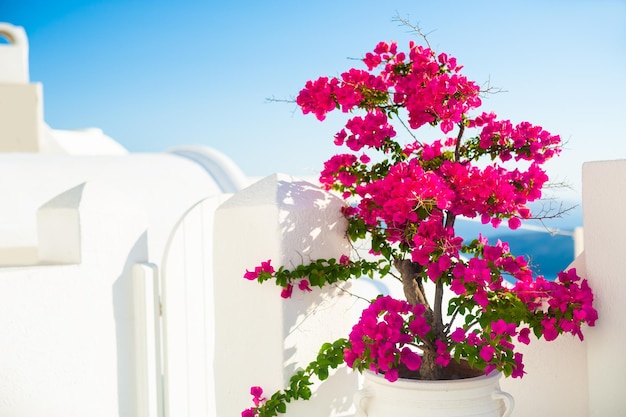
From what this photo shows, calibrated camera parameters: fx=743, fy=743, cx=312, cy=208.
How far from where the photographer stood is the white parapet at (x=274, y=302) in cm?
248

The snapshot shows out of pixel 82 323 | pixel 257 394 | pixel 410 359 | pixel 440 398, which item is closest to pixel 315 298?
pixel 257 394

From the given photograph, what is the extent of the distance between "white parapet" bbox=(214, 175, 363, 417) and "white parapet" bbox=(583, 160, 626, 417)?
2.72 ft

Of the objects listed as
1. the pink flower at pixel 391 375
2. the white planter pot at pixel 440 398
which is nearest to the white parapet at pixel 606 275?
the white planter pot at pixel 440 398

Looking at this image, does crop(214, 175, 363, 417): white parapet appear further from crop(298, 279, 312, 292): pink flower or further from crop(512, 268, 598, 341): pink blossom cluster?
crop(512, 268, 598, 341): pink blossom cluster

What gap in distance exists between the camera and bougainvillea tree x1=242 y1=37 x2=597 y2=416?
2.20m

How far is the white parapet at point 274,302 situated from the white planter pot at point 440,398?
365mm

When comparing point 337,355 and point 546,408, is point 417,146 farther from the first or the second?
point 546,408

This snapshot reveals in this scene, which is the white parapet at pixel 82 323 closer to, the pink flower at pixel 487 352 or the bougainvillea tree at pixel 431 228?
the bougainvillea tree at pixel 431 228

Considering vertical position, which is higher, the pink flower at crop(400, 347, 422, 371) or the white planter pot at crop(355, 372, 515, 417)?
the pink flower at crop(400, 347, 422, 371)

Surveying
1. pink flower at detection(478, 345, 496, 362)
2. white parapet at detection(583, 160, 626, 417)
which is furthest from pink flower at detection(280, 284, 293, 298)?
white parapet at detection(583, 160, 626, 417)

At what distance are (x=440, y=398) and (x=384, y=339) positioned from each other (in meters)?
0.23

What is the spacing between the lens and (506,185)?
2.23 metres

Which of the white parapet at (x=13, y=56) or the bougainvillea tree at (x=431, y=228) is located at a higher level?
the white parapet at (x=13, y=56)

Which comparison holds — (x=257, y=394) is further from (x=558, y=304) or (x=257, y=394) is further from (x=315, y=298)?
(x=558, y=304)
